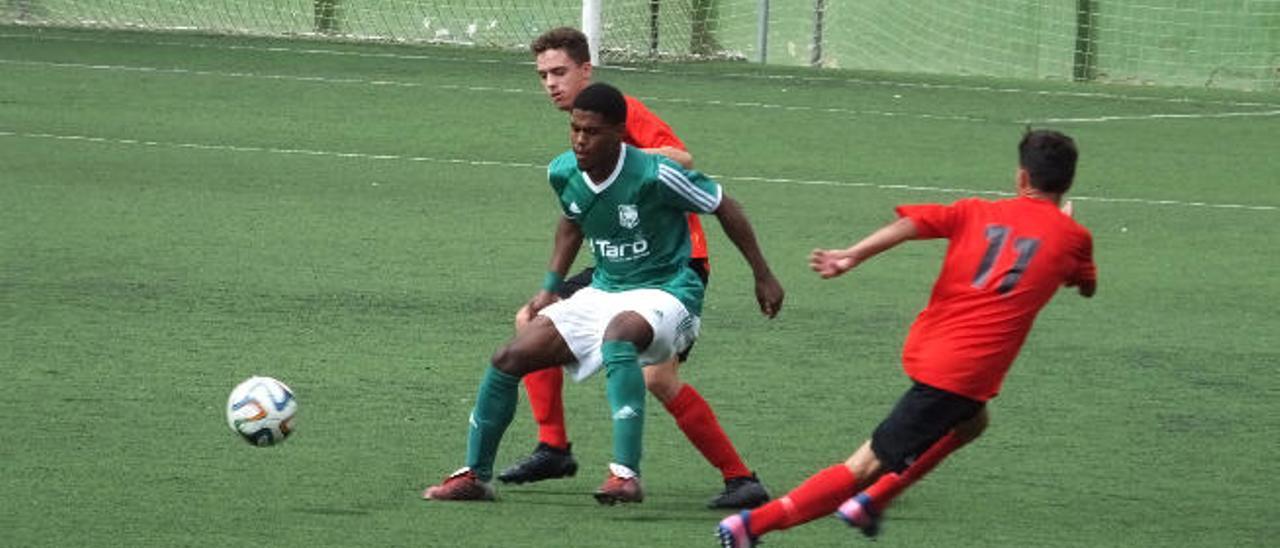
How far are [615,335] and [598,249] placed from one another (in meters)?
0.36

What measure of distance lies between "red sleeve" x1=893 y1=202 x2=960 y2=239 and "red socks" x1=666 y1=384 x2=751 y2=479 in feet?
4.16

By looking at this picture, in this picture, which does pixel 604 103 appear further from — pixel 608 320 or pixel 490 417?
pixel 490 417

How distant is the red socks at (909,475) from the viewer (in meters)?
7.09

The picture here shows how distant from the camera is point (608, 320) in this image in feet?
25.6

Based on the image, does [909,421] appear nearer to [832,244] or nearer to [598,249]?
[598,249]

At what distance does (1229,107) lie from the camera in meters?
23.7

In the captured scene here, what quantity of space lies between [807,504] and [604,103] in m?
1.47

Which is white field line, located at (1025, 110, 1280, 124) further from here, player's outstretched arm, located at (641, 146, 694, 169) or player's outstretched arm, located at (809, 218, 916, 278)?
player's outstretched arm, located at (809, 218, 916, 278)

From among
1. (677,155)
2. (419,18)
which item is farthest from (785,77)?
(677,155)

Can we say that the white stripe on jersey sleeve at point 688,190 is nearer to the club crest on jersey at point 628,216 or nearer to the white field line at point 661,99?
the club crest on jersey at point 628,216

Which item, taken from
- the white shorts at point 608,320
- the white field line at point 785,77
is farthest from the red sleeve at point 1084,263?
the white field line at point 785,77

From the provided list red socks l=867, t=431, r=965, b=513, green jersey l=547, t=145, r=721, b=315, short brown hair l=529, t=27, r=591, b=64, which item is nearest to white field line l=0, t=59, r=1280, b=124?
short brown hair l=529, t=27, r=591, b=64

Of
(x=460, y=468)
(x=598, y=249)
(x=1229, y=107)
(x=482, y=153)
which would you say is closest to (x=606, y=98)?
(x=598, y=249)

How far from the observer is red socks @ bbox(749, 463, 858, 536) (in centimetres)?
698
